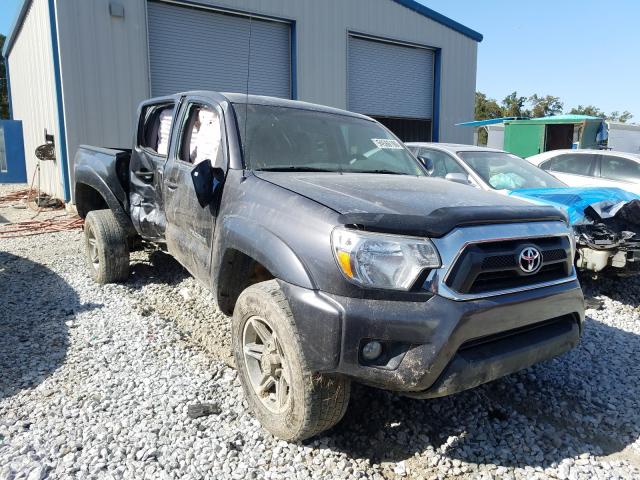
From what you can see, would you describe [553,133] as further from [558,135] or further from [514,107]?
[514,107]

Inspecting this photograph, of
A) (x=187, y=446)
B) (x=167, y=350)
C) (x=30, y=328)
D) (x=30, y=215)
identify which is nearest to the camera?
(x=187, y=446)

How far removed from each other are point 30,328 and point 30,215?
7773mm

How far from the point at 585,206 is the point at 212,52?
9126mm

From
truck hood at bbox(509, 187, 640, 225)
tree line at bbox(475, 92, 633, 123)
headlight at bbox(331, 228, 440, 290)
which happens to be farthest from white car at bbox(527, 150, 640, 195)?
tree line at bbox(475, 92, 633, 123)

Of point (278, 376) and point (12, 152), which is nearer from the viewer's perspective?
point (278, 376)

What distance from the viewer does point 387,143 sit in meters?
4.06

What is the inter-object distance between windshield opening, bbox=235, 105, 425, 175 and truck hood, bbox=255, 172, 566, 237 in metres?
0.25

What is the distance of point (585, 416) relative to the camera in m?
3.12

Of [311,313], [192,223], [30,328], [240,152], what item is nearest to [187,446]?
[311,313]

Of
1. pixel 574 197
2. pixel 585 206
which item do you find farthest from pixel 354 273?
pixel 574 197

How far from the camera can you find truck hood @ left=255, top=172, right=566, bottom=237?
2271mm

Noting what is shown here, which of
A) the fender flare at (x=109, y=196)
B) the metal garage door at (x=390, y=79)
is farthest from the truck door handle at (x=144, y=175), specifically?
the metal garage door at (x=390, y=79)

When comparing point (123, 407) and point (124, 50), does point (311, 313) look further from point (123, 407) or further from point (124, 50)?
point (124, 50)

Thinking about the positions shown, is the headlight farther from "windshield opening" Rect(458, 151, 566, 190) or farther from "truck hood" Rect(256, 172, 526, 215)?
"windshield opening" Rect(458, 151, 566, 190)
